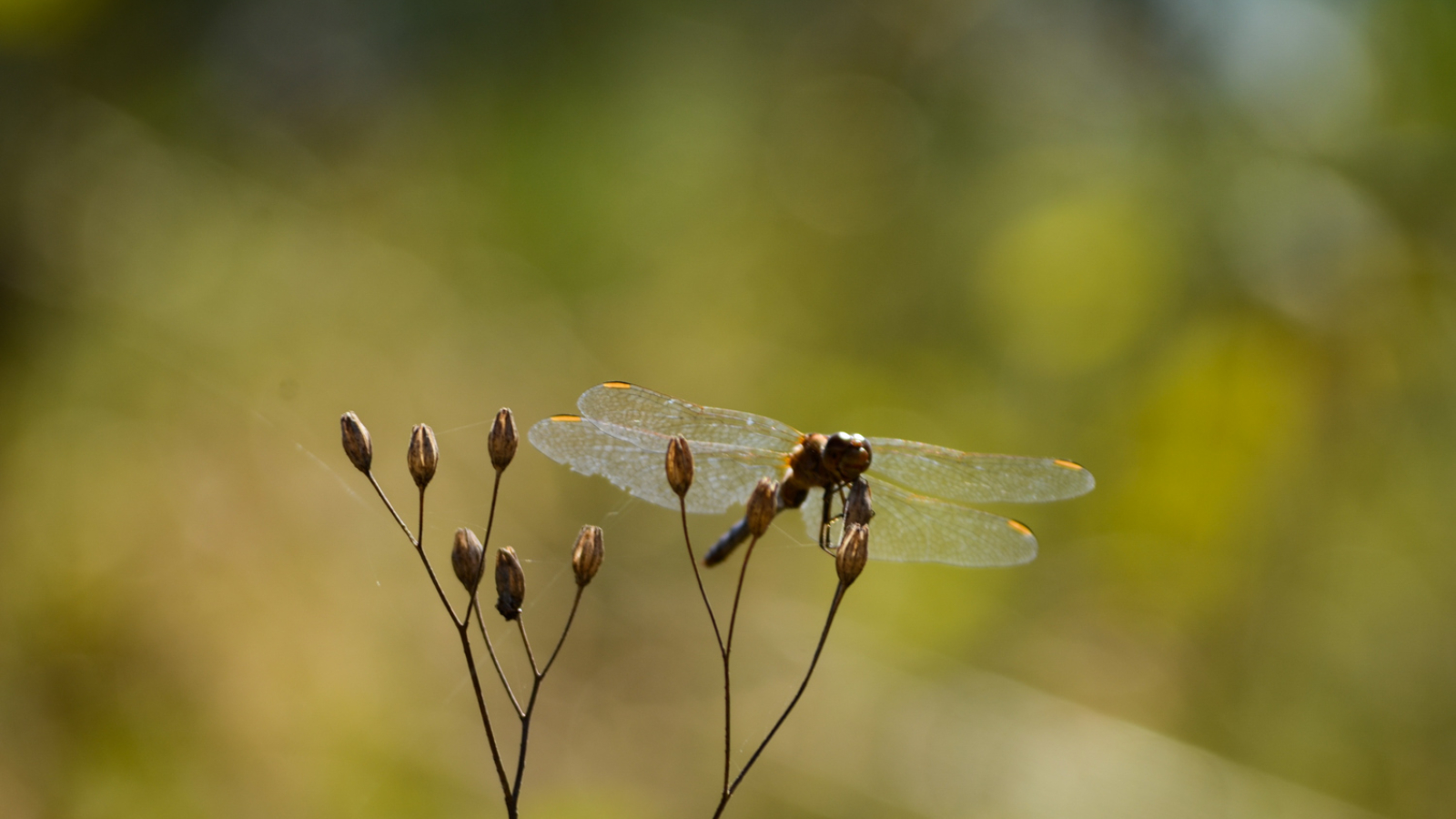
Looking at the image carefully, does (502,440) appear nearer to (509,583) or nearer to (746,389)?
(509,583)

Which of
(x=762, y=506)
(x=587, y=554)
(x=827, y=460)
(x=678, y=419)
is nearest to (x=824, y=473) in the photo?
(x=827, y=460)

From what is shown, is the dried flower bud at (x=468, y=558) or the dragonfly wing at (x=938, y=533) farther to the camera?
the dragonfly wing at (x=938, y=533)

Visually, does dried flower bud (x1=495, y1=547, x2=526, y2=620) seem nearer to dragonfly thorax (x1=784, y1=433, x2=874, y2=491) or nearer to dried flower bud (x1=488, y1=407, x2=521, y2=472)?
dried flower bud (x1=488, y1=407, x2=521, y2=472)

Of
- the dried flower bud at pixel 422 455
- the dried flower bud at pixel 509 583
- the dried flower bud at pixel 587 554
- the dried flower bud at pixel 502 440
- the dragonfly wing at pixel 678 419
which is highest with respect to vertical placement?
the dragonfly wing at pixel 678 419

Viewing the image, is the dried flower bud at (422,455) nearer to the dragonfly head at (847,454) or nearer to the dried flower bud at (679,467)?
the dried flower bud at (679,467)

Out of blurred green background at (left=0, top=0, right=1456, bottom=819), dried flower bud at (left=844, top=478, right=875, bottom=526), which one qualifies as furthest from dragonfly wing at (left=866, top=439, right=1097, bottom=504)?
blurred green background at (left=0, top=0, right=1456, bottom=819)

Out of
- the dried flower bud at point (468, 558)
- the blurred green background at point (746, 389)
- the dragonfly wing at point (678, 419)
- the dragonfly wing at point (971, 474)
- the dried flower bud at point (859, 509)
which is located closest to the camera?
the dried flower bud at point (468, 558)

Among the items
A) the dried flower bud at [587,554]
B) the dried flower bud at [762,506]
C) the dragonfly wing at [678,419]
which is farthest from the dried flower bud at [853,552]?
the dragonfly wing at [678,419]

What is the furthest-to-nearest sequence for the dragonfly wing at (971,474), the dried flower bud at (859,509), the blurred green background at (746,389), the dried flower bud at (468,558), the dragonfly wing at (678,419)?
1. the blurred green background at (746,389)
2. the dragonfly wing at (971,474)
3. the dragonfly wing at (678,419)
4. the dried flower bud at (859,509)
5. the dried flower bud at (468,558)
